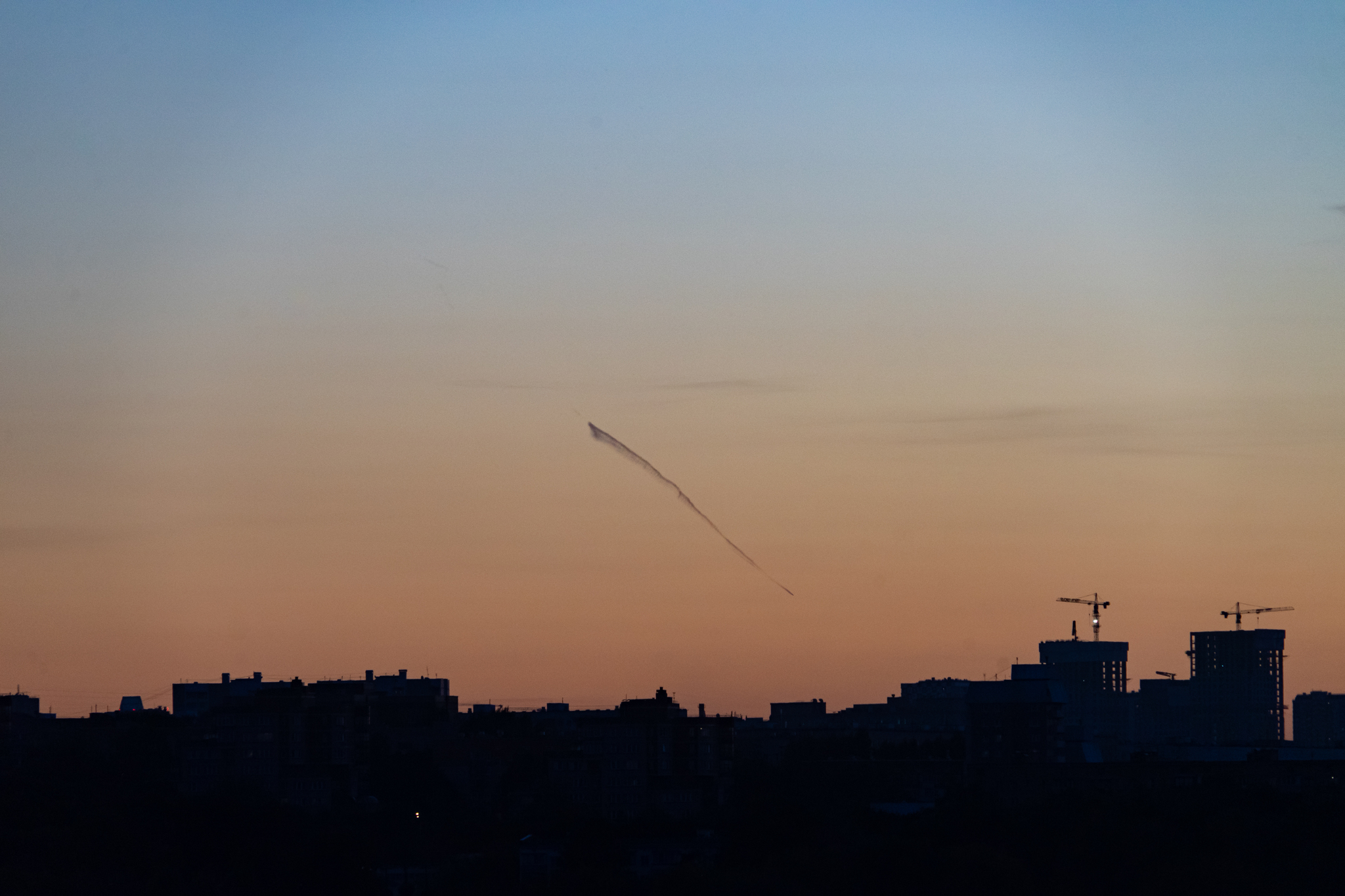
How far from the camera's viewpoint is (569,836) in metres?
112

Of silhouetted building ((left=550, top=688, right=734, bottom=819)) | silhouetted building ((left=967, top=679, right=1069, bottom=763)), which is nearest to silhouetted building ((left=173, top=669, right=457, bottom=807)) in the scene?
silhouetted building ((left=550, top=688, right=734, bottom=819))

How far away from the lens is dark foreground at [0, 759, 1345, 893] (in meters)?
89.4

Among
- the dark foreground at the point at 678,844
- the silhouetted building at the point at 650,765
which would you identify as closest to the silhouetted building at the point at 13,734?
the dark foreground at the point at 678,844

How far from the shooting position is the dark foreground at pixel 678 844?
89.4 meters

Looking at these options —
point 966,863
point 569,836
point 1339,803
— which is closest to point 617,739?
point 569,836

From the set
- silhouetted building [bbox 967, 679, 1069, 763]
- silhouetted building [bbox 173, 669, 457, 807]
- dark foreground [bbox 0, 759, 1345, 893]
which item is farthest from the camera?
silhouetted building [bbox 967, 679, 1069, 763]

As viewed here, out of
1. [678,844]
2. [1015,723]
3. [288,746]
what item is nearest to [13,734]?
[288,746]

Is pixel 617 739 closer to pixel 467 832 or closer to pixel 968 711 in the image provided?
pixel 467 832

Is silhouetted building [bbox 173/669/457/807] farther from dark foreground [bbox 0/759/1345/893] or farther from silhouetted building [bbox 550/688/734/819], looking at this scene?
silhouetted building [bbox 550/688/734/819]

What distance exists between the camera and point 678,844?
11231cm

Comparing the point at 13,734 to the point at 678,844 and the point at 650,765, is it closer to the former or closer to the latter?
the point at 650,765

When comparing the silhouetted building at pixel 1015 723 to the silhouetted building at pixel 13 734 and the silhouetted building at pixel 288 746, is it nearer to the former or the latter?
the silhouetted building at pixel 288 746

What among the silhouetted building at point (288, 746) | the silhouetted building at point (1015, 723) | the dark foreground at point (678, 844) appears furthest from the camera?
the silhouetted building at point (1015, 723)

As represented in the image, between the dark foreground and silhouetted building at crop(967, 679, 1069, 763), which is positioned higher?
silhouetted building at crop(967, 679, 1069, 763)
